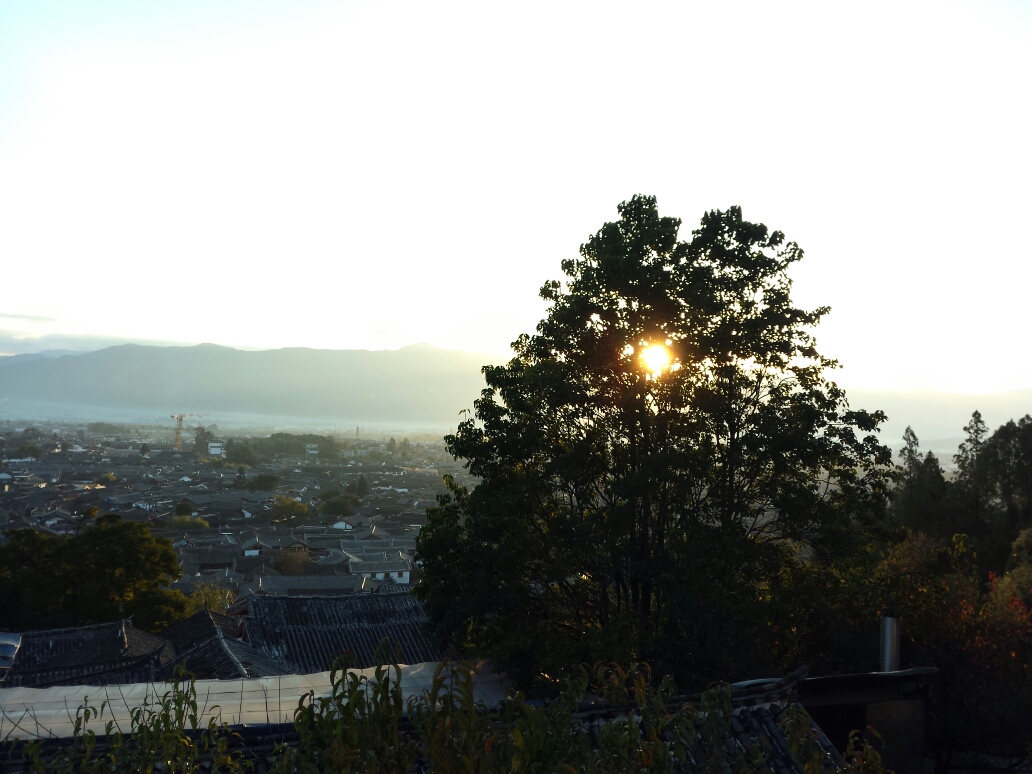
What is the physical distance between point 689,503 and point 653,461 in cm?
83

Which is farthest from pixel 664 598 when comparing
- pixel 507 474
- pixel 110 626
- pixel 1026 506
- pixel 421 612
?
pixel 1026 506

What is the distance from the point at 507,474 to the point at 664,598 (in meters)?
2.23

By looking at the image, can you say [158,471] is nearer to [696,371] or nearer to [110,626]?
[110,626]

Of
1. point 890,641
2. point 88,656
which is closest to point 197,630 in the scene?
point 88,656

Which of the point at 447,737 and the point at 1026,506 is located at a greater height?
the point at 447,737

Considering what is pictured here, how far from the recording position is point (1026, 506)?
64.4ft

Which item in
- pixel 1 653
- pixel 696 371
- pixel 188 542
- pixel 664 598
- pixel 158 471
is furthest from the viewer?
pixel 158 471

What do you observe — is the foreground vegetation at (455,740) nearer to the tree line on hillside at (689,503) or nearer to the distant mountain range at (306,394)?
the tree line on hillside at (689,503)

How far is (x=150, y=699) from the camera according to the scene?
6453mm

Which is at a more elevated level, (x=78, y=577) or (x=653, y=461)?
(x=653, y=461)

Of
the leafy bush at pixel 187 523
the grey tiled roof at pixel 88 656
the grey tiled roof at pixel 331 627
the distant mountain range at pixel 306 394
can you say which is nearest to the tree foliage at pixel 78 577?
the grey tiled roof at pixel 88 656

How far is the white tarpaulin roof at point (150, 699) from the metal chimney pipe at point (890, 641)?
3.87 m

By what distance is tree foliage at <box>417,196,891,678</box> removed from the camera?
7.96 meters

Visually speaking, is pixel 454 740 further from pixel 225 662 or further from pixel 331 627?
pixel 331 627
